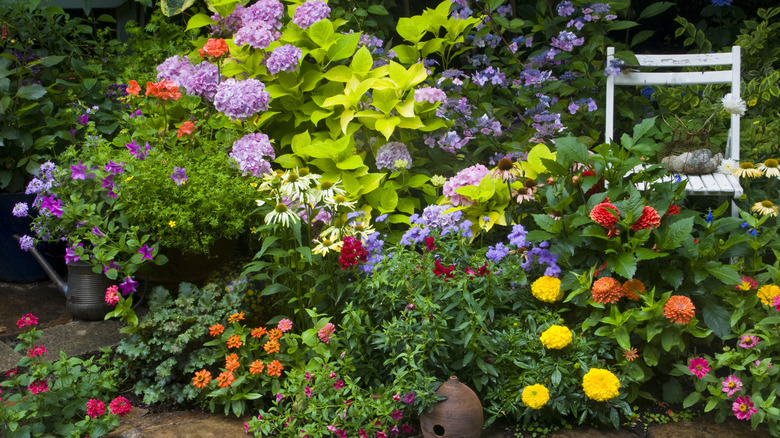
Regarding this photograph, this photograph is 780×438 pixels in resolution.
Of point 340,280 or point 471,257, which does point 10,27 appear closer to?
point 340,280

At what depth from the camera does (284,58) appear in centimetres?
295

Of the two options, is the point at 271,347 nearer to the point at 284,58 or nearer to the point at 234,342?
the point at 234,342

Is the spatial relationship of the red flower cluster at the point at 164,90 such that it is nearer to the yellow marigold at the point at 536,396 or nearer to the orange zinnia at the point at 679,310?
the yellow marigold at the point at 536,396

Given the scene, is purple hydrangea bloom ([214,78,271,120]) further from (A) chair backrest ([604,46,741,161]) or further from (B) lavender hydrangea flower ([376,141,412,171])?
(A) chair backrest ([604,46,741,161])

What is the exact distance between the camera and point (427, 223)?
8.81 feet

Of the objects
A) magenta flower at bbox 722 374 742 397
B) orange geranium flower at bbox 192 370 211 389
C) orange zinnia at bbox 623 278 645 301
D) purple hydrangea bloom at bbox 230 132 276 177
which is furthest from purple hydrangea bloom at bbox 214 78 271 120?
magenta flower at bbox 722 374 742 397

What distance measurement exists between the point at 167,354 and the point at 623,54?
2.51 metres

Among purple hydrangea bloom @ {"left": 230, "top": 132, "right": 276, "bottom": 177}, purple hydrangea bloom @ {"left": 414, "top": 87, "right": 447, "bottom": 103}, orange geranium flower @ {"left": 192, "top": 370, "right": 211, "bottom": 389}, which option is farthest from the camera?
purple hydrangea bloom @ {"left": 414, "top": 87, "right": 447, "bottom": 103}

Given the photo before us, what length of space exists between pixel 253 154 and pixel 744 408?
2.01m

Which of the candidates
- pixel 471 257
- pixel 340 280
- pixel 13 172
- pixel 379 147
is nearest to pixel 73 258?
pixel 13 172

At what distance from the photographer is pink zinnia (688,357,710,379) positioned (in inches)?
87.0

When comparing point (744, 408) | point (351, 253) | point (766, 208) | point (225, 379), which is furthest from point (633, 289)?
point (225, 379)

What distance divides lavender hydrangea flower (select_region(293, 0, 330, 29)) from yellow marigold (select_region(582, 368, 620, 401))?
1924 mm

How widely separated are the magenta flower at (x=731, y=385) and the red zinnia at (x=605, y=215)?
1.99ft
